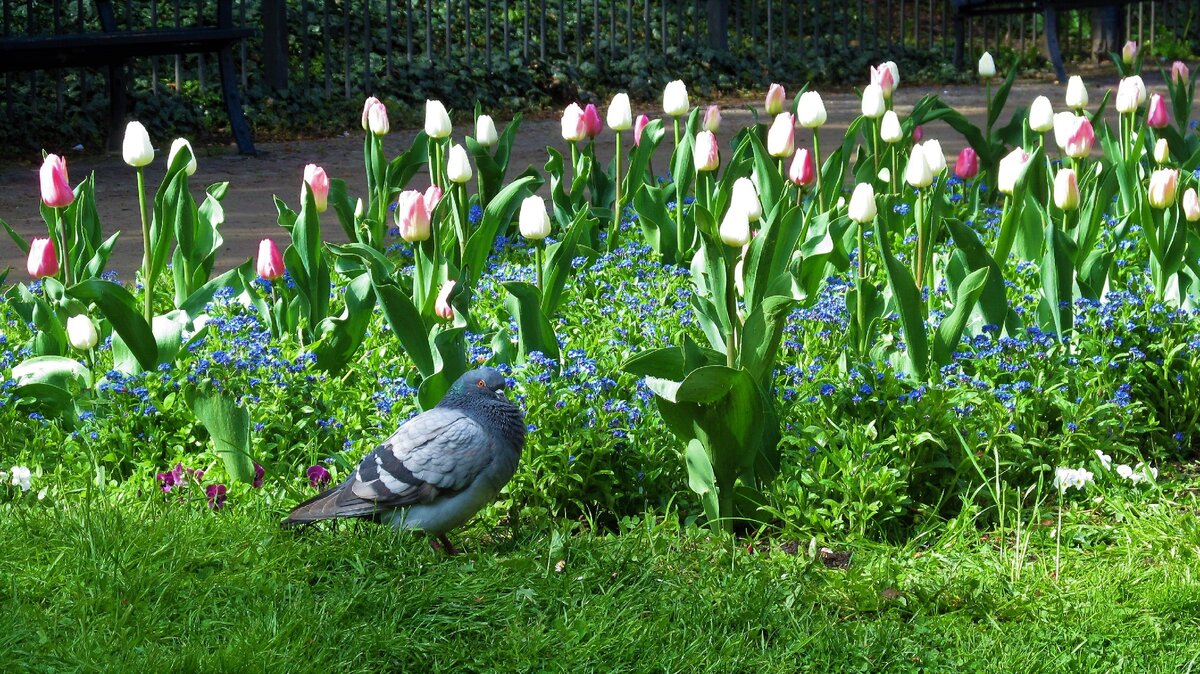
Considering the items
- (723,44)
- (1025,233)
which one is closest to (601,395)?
(1025,233)

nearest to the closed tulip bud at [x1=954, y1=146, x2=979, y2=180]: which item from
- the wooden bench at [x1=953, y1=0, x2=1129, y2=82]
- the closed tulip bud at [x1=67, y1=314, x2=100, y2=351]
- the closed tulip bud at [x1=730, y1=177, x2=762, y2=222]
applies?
the closed tulip bud at [x1=730, y1=177, x2=762, y2=222]

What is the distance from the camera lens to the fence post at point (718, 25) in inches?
467

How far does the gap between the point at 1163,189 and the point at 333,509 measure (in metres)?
2.50

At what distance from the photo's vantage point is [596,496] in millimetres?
3225

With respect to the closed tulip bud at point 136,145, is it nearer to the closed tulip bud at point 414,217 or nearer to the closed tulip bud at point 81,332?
the closed tulip bud at point 81,332

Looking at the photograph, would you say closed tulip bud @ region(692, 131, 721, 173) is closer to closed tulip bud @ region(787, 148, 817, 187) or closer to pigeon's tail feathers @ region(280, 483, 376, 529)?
closed tulip bud @ region(787, 148, 817, 187)

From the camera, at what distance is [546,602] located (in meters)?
2.65

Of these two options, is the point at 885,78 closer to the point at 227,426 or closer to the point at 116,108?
the point at 227,426

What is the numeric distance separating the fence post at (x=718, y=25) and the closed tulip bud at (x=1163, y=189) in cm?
823

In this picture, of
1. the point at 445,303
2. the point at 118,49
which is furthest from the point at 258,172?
the point at 445,303

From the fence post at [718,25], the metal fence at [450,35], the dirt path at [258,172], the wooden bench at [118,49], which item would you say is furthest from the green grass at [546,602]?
the fence post at [718,25]

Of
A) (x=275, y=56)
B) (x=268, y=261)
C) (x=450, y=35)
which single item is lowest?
(x=268, y=261)

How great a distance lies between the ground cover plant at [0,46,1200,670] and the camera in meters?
2.58

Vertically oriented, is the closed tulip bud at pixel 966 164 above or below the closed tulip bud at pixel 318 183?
below
